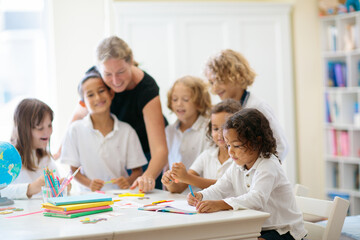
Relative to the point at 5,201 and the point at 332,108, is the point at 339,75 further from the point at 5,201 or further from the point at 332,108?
the point at 5,201

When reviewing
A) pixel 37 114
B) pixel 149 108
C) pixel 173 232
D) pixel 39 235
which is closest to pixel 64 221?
pixel 39 235

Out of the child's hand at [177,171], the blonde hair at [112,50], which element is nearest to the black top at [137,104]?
the blonde hair at [112,50]

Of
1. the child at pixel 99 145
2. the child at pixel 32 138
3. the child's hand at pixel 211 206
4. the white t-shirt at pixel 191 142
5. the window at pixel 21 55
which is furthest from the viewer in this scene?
the window at pixel 21 55

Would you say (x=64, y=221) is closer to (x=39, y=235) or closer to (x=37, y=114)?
(x=39, y=235)

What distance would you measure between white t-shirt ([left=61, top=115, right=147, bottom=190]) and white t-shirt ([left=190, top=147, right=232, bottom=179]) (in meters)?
0.42

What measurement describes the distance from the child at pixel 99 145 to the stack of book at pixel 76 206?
83cm

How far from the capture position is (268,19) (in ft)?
17.5

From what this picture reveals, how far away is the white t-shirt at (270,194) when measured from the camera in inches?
74.6

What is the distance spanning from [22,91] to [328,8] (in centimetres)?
343

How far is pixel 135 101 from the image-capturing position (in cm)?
296

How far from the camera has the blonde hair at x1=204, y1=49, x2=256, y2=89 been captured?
276 centimetres

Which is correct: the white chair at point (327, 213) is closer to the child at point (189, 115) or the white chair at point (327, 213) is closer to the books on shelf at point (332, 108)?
the child at point (189, 115)

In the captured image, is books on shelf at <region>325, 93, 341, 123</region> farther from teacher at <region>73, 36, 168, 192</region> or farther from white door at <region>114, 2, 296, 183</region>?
teacher at <region>73, 36, 168, 192</region>

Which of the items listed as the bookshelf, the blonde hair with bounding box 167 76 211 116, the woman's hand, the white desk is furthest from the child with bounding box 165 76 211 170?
the bookshelf
